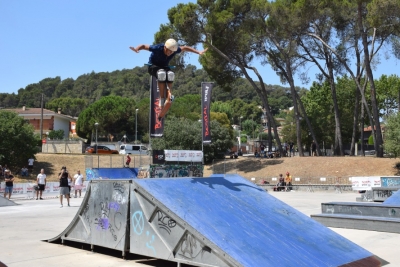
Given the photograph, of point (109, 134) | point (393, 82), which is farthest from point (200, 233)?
point (109, 134)

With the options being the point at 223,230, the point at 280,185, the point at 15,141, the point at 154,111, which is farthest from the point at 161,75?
the point at 15,141

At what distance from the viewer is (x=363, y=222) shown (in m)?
11.6

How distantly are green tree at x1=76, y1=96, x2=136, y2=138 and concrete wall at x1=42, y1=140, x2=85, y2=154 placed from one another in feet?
75.5

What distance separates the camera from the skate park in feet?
20.0

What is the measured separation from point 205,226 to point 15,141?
33.9m

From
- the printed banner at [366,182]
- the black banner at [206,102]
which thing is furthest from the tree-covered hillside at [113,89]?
the black banner at [206,102]

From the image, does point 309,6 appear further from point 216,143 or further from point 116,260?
point 116,260

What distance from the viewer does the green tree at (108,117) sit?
7806 cm

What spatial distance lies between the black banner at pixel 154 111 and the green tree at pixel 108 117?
64449 millimetres

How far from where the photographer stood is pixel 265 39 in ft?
128

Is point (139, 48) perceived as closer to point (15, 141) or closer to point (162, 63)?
point (162, 63)

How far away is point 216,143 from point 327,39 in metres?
14.2

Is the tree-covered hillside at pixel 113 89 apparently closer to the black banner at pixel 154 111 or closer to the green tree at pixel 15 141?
the green tree at pixel 15 141

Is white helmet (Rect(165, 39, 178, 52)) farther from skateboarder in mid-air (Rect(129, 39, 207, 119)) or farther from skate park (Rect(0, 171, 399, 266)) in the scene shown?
skate park (Rect(0, 171, 399, 266))
